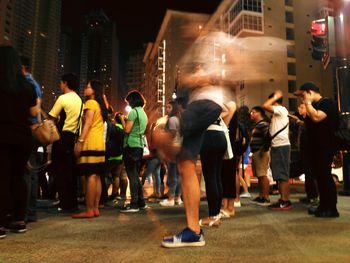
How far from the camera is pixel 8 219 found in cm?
394

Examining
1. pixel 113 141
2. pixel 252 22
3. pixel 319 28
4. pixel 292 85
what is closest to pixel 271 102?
pixel 113 141

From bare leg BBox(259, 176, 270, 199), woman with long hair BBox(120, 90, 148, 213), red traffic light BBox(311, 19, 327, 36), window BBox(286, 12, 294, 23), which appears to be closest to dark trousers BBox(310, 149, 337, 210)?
bare leg BBox(259, 176, 270, 199)

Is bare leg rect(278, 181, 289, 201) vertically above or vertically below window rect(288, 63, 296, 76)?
below

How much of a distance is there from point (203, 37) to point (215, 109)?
3.00 ft

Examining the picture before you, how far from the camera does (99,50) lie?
13562 centimetres

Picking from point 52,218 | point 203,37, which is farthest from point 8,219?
point 203,37

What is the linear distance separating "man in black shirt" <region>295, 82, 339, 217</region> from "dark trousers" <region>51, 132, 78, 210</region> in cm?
365

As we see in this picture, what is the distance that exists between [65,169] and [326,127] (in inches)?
158

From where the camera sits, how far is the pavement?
2.67 m

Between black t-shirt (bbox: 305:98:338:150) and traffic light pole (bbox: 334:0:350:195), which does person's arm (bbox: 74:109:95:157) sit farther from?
traffic light pole (bbox: 334:0:350:195)

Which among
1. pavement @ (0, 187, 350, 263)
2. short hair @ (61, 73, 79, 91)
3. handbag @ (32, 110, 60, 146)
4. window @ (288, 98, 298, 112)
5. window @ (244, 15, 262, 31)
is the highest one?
window @ (244, 15, 262, 31)

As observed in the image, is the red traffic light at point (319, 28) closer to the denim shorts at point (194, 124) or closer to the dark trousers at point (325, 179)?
the dark trousers at point (325, 179)

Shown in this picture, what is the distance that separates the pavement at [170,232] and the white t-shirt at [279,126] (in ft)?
4.46

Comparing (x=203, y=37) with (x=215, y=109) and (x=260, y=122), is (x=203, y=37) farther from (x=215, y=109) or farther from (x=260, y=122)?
(x=260, y=122)
